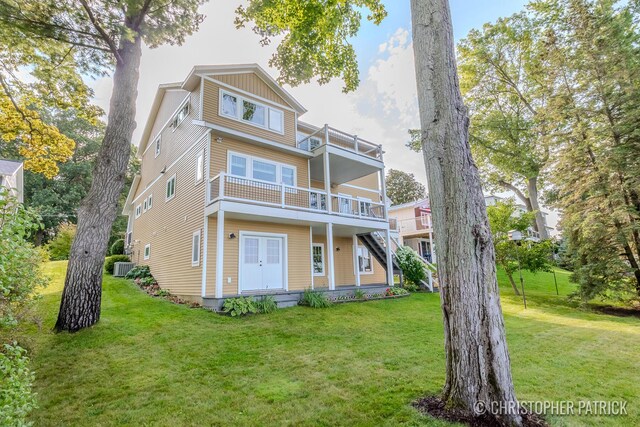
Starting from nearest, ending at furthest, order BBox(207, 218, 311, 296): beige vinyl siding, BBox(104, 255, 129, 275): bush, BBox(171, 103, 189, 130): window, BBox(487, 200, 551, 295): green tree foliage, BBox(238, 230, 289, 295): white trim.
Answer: BBox(207, 218, 311, 296): beige vinyl siding, BBox(238, 230, 289, 295): white trim, BBox(171, 103, 189, 130): window, BBox(487, 200, 551, 295): green tree foliage, BBox(104, 255, 129, 275): bush

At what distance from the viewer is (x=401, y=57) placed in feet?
34.1

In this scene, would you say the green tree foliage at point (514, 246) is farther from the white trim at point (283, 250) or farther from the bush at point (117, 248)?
the bush at point (117, 248)

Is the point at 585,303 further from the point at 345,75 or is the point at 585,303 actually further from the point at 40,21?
the point at 40,21

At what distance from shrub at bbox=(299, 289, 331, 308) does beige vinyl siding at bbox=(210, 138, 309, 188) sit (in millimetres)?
4799

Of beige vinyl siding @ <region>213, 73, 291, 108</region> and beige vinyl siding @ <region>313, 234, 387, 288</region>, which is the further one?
beige vinyl siding @ <region>313, 234, 387, 288</region>

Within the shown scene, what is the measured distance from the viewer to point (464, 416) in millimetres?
3109

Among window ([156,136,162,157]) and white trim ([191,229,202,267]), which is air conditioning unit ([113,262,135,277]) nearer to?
→ window ([156,136,162,157])

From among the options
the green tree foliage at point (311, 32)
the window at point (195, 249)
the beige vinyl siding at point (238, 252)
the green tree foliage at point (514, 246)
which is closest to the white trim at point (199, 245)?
the window at point (195, 249)

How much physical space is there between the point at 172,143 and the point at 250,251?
23.5ft

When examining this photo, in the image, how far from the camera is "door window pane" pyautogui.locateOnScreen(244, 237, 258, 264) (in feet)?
35.8

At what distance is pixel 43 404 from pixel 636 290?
1671 cm

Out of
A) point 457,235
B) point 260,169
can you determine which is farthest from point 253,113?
point 457,235

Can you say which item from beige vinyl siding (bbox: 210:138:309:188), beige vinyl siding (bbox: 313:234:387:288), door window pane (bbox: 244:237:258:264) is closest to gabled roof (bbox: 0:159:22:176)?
beige vinyl siding (bbox: 210:138:309:188)

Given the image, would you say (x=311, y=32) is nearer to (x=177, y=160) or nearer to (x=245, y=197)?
(x=245, y=197)
